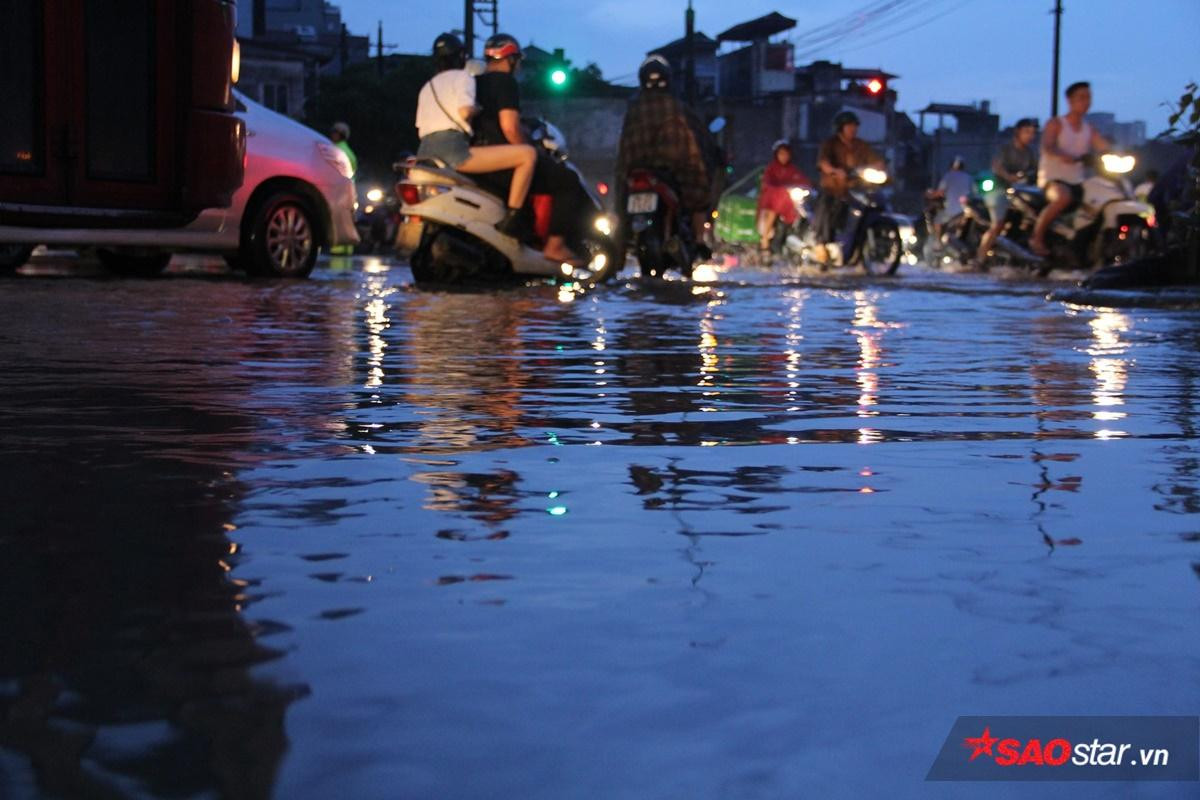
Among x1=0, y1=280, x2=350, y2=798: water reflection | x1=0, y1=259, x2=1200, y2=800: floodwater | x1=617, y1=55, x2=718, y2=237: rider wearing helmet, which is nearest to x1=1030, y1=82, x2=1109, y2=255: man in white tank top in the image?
x1=617, y1=55, x2=718, y2=237: rider wearing helmet

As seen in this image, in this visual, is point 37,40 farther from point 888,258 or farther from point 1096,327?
point 888,258

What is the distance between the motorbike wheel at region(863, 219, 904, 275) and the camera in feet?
69.6

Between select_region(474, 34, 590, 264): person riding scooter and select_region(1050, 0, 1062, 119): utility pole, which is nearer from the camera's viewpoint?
select_region(474, 34, 590, 264): person riding scooter

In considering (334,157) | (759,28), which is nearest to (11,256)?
(334,157)

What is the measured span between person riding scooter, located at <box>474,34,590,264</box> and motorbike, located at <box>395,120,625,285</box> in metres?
0.09

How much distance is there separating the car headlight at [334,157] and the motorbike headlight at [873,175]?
6.19 metres

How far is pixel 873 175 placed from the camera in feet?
68.2

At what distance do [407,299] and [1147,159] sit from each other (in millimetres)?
41109

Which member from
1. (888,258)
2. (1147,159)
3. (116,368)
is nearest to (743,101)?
(1147,159)

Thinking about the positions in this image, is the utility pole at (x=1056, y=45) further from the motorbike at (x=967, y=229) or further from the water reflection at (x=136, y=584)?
the water reflection at (x=136, y=584)

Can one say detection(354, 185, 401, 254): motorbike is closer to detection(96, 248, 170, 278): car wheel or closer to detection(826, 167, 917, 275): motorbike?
detection(826, 167, 917, 275): motorbike

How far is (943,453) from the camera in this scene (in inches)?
182

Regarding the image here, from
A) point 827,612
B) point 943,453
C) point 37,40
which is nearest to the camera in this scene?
point 827,612

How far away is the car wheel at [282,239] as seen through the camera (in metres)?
15.8
